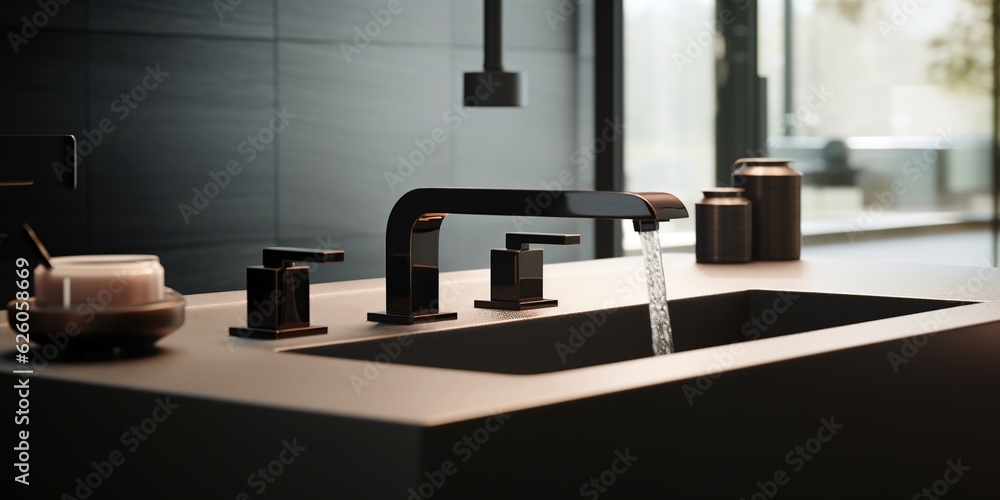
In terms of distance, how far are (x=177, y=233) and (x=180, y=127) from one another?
306 millimetres

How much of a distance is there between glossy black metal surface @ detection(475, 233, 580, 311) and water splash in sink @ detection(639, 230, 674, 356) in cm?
17

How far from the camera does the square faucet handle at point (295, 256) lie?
4.07 feet

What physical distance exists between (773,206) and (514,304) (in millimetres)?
788

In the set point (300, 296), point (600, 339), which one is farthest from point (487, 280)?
point (300, 296)

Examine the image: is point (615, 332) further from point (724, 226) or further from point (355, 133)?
point (355, 133)
